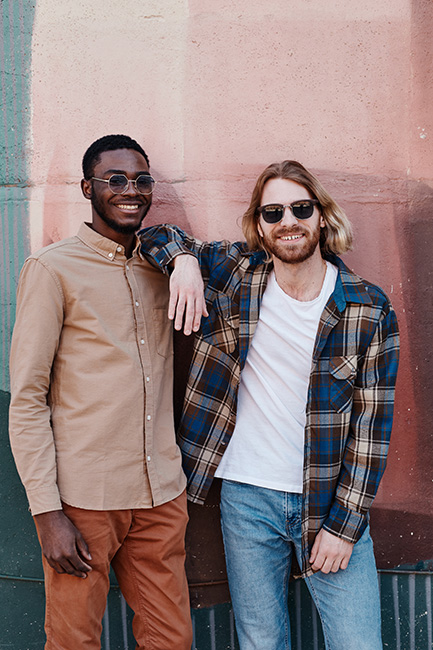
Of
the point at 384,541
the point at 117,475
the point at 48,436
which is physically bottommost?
the point at 384,541

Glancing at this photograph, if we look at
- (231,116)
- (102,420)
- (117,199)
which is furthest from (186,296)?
(231,116)

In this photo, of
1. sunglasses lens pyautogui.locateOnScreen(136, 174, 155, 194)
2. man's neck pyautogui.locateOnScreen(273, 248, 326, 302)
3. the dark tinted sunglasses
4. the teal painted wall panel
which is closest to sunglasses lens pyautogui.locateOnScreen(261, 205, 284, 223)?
the dark tinted sunglasses

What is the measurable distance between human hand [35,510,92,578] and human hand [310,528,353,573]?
978 mm

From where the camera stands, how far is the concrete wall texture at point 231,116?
9.90ft

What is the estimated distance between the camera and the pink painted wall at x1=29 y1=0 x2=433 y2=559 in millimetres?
3018

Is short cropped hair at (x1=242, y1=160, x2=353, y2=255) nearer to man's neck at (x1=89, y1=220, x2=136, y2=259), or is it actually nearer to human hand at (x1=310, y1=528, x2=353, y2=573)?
man's neck at (x1=89, y1=220, x2=136, y2=259)

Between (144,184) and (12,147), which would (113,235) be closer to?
(144,184)

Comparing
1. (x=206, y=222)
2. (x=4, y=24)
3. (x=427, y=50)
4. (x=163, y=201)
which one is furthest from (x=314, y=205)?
(x=4, y=24)

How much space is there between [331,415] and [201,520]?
1.02 meters

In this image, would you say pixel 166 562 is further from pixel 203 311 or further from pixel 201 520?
pixel 203 311

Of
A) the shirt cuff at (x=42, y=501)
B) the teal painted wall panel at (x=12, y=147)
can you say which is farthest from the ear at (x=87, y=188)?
the shirt cuff at (x=42, y=501)

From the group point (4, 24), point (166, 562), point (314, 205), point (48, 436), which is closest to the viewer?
point (48, 436)

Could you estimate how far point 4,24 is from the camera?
3.04m

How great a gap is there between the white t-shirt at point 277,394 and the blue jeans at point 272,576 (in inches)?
3.7
